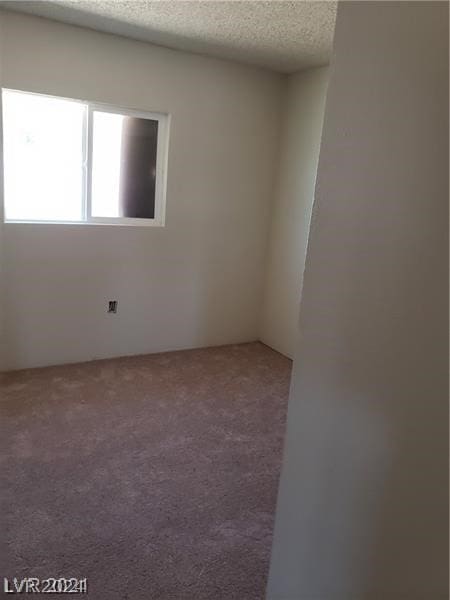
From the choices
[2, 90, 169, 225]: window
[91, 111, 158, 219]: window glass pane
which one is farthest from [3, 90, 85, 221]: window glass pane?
[91, 111, 158, 219]: window glass pane

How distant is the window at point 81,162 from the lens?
3.22 m

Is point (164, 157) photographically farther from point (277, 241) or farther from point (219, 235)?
point (277, 241)

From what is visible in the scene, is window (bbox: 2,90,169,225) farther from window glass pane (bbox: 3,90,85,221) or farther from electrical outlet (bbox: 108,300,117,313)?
electrical outlet (bbox: 108,300,117,313)

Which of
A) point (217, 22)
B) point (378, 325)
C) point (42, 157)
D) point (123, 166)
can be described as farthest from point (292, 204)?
point (378, 325)

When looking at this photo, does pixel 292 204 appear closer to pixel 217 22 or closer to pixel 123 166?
pixel 123 166

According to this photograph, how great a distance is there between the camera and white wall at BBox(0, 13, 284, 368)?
Answer: 321 cm

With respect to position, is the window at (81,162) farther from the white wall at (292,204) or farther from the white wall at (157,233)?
the white wall at (292,204)

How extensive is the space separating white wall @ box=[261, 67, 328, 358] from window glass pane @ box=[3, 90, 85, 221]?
5.99 feet

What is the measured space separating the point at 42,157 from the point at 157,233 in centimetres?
106

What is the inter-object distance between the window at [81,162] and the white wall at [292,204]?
45.3 inches

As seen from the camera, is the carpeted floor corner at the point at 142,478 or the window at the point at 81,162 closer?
the carpeted floor corner at the point at 142,478

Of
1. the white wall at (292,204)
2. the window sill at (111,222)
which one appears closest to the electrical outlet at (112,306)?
the window sill at (111,222)

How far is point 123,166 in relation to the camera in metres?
3.62

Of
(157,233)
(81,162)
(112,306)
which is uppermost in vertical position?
(81,162)
